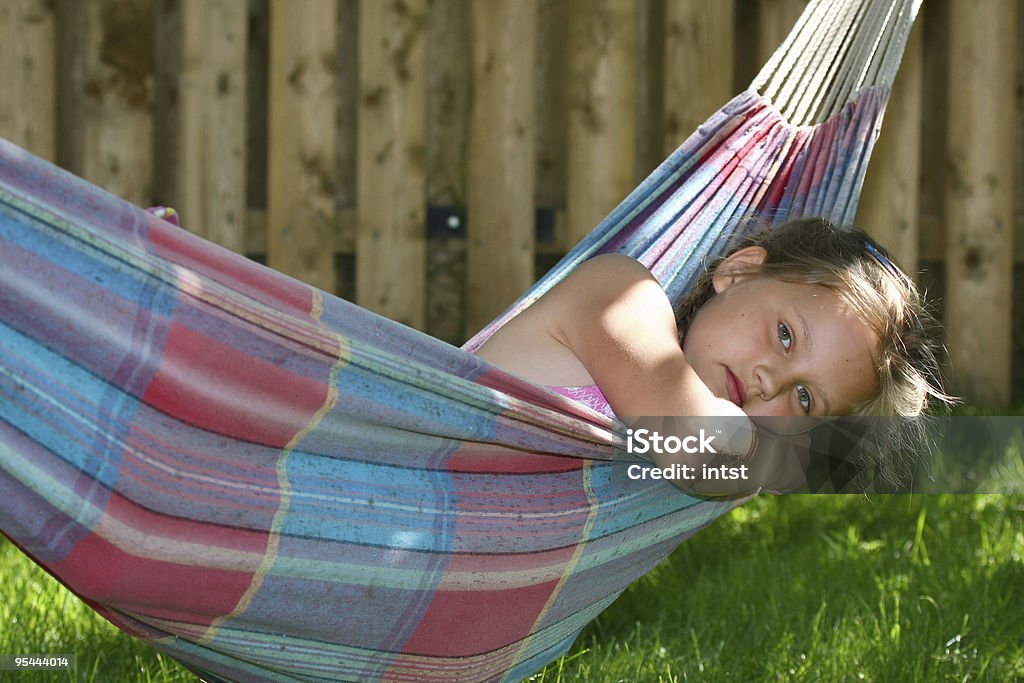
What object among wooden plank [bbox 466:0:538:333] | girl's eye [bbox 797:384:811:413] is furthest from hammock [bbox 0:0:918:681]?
wooden plank [bbox 466:0:538:333]

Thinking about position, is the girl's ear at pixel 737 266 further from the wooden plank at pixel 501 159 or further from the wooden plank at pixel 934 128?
the wooden plank at pixel 934 128

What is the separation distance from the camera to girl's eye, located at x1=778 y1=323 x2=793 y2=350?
1.54 meters

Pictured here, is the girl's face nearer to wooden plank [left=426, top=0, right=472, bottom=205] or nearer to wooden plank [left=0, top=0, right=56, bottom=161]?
wooden plank [left=426, top=0, right=472, bottom=205]

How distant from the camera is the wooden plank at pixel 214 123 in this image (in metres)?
3.24

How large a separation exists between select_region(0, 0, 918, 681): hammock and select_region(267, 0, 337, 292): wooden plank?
1.98m

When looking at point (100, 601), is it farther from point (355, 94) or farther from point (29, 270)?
point (355, 94)

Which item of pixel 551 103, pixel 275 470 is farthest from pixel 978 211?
pixel 275 470

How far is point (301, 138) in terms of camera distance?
129 inches

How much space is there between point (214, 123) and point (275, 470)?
224 cm

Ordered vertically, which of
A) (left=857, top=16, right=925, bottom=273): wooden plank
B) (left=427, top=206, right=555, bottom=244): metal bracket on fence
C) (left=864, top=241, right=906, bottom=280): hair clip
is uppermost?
(left=864, top=241, right=906, bottom=280): hair clip

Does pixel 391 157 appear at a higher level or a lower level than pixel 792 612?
higher

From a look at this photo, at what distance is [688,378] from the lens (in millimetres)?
1438

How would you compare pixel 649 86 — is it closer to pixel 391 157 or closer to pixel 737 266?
pixel 391 157

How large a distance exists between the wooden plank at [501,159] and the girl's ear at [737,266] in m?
1.61
